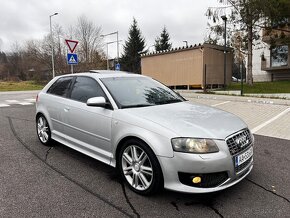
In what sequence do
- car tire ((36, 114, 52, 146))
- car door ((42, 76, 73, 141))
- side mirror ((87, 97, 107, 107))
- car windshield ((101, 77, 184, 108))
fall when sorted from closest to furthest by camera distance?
side mirror ((87, 97, 107, 107)), car windshield ((101, 77, 184, 108)), car door ((42, 76, 73, 141)), car tire ((36, 114, 52, 146))

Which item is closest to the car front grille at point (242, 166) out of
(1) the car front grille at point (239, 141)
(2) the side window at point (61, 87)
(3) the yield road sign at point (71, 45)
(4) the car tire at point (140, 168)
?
(1) the car front grille at point (239, 141)

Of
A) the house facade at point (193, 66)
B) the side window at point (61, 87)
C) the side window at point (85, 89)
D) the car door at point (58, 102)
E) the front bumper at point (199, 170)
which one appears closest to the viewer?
the front bumper at point (199, 170)

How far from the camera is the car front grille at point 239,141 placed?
3.11m

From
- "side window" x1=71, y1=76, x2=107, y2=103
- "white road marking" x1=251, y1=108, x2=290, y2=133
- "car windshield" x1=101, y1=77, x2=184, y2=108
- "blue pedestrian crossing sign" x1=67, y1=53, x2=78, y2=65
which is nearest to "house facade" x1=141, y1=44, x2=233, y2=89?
"white road marking" x1=251, y1=108, x2=290, y2=133

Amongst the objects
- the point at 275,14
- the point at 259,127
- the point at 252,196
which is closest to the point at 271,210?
the point at 252,196

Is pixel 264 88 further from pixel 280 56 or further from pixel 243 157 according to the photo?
pixel 243 157

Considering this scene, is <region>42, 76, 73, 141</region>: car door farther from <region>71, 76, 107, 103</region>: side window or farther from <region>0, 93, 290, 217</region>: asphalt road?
<region>0, 93, 290, 217</region>: asphalt road

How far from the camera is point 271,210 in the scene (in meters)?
2.99

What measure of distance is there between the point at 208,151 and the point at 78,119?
221cm

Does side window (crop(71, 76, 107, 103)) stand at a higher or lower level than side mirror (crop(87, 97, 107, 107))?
higher

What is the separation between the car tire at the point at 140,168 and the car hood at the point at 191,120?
1.26 feet

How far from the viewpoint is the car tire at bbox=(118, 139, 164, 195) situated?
3.16 meters

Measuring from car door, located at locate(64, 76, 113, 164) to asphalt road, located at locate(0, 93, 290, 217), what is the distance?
357mm

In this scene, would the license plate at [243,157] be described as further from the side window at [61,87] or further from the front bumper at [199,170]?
the side window at [61,87]
